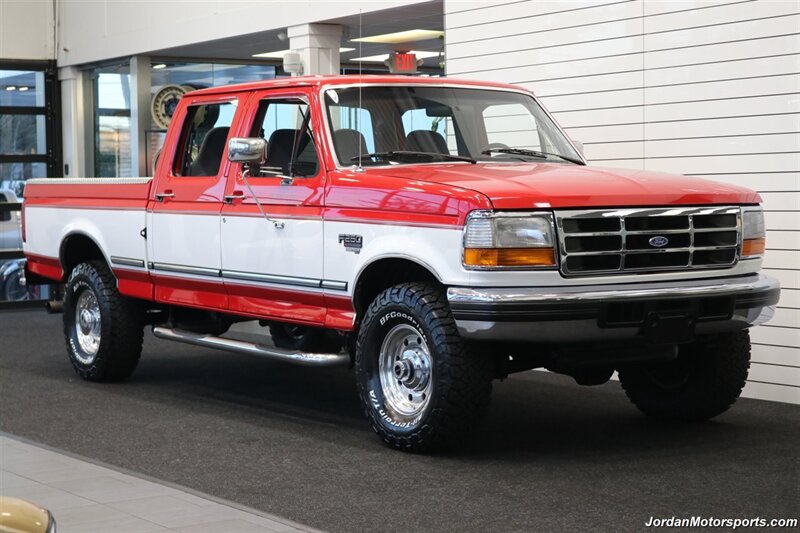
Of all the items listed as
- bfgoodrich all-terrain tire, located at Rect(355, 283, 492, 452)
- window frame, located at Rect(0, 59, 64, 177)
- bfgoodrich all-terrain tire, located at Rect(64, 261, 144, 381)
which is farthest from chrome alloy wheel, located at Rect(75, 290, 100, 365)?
window frame, located at Rect(0, 59, 64, 177)

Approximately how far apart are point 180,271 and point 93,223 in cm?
137

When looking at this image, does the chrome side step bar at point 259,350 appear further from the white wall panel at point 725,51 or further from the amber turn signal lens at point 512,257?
the white wall panel at point 725,51

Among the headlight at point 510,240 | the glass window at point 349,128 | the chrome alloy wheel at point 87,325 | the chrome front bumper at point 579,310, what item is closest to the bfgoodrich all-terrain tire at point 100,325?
the chrome alloy wheel at point 87,325

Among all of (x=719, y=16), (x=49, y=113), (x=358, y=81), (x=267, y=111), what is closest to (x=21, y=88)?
(x=49, y=113)

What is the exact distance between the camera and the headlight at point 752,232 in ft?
24.3

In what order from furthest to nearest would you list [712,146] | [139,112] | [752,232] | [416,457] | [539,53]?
1. [139,112]
2. [539,53]
3. [712,146]
4. [752,232]
5. [416,457]

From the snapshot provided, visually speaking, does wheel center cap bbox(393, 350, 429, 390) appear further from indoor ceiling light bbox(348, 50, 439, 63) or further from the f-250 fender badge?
indoor ceiling light bbox(348, 50, 439, 63)

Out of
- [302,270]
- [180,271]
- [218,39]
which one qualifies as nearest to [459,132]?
[302,270]

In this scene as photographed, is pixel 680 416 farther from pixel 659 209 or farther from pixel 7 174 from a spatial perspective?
pixel 7 174

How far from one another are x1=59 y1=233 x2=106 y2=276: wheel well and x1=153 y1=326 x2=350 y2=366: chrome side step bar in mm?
1214

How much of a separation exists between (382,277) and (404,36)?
8.61 meters

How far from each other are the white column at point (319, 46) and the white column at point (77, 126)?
17.7 feet

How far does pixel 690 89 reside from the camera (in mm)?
9602

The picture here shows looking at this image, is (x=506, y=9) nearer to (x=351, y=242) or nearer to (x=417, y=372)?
(x=351, y=242)
